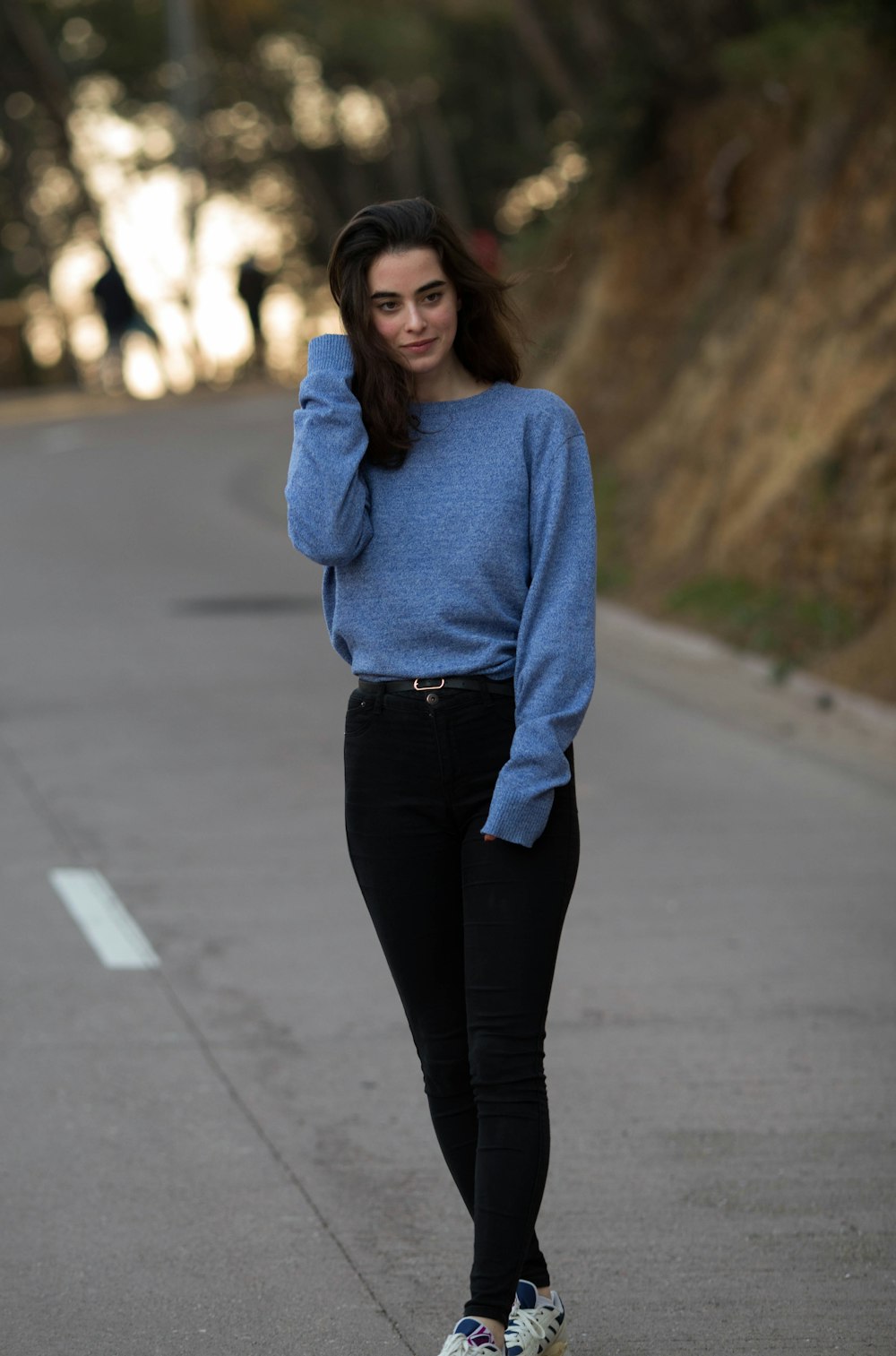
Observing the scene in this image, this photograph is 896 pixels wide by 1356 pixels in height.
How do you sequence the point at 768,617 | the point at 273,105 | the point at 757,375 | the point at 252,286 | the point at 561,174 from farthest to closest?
the point at 273,105 → the point at 252,286 → the point at 561,174 → the point at 757,375 → the point at 768,617

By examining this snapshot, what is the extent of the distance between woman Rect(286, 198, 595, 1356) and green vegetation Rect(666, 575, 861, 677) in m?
7.96

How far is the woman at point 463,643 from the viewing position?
3.64m

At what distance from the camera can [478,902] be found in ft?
12.0

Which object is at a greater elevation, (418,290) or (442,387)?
(418,290)

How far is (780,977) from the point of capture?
6520 mm

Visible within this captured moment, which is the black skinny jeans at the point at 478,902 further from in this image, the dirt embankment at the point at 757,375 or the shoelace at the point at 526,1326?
the dirt embankment at the point at 757,375

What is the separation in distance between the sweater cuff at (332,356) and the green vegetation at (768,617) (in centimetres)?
800

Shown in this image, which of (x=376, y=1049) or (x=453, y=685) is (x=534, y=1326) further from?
(x=376, y=1049)

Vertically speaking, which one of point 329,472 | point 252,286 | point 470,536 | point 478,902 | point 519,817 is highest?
point 329,472

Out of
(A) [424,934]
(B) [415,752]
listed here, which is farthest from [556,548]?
(A) [424,934]

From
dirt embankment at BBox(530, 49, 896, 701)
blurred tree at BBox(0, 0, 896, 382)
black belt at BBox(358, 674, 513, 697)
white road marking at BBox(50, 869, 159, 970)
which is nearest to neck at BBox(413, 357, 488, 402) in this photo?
black belt at BBox(358, 674, 513, 697)

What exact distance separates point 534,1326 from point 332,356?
A: 1744 mm

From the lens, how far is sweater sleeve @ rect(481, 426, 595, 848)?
3590 mm

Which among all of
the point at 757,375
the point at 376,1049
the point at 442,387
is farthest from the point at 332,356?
the point at 757,375
